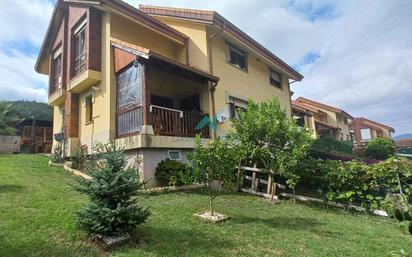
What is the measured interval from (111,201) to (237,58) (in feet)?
44.4

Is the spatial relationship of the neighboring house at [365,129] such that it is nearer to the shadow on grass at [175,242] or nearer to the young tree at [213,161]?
the young tree at [213,161]

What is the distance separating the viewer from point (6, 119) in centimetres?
1966

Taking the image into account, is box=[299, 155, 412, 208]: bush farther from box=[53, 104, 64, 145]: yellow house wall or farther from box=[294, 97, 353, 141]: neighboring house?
box=[294, 97, 353, 141]: neighboring house

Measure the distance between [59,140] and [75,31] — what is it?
20.3 feet

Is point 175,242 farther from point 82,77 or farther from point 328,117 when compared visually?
point 328,117

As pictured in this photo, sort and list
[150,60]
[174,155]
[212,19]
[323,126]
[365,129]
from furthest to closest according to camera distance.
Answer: [365,129]
[323,126]
[212,19]
[174,155]
[150,60]

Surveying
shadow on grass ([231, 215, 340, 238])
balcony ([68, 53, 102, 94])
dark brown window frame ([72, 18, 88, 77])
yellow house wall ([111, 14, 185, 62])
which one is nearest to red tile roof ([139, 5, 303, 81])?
yellow house wall ([111, 14, 185, 62])

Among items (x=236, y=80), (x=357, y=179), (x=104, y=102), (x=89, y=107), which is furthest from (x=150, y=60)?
(x=357, y=179)

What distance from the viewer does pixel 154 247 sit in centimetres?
505

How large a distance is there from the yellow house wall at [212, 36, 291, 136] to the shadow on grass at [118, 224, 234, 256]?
333 inches

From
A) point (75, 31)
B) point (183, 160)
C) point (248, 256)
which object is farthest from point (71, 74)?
point (248, 256)

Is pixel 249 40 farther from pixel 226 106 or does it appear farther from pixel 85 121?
pixel 85 121

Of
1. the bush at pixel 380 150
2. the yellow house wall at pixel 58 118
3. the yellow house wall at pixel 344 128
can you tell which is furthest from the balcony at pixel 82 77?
the yellow house wall at pixel 344 128

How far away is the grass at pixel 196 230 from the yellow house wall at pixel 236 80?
260 inches
